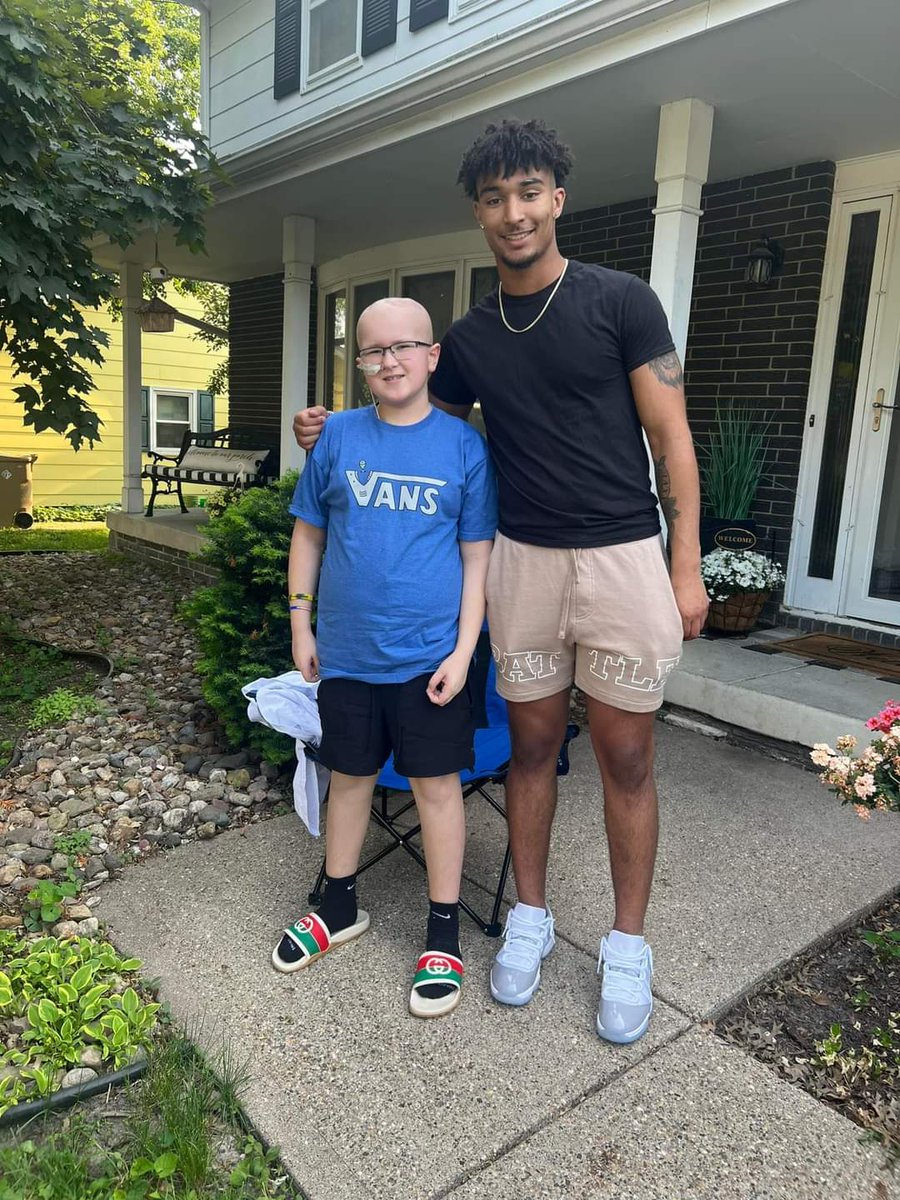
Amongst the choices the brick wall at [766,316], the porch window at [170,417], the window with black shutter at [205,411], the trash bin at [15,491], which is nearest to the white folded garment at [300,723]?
the brick wall at [766,316]

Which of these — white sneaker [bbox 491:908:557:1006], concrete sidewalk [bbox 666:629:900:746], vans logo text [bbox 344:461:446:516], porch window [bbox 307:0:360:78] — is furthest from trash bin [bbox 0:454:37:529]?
white sneaker [bbox 491:908:557:1006]

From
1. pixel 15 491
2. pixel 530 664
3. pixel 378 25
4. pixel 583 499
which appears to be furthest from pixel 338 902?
pixel 15 491

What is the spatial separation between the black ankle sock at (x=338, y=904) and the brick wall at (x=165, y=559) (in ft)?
15.5

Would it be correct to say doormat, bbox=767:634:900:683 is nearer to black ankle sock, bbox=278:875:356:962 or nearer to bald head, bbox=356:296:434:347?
black ankle sock, bbox=278:875:356:962

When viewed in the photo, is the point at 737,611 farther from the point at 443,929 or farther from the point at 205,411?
the point at 205,411

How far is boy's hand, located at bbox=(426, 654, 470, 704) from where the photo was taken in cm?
195

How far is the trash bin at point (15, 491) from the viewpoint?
37.6 feet

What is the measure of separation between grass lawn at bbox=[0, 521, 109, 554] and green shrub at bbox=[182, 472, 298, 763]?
618 cm

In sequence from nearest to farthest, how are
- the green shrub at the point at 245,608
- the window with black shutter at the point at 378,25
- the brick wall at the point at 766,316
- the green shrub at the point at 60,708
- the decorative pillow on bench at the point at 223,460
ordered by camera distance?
1. the green shrub at the point at 245,608
2. the green shrub at the point at 60,708
3. the brick wall at the point at 766,316
4. the window with black shutter at the point at 378,25
5. the decorative pillow on bench at the point at 223,460

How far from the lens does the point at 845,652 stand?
4398 mm

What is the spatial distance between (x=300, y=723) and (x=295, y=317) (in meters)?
5.07

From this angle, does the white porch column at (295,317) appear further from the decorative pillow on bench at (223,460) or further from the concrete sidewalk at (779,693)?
the concrete sidewalk at (779,693)

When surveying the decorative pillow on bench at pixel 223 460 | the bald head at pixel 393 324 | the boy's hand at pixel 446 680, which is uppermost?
the bald head at pixel 393 324

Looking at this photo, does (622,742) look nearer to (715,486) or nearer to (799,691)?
(799,691)
